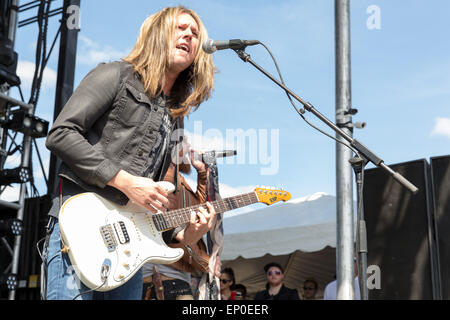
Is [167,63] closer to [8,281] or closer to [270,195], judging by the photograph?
[270,195]

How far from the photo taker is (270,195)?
11.4 feet

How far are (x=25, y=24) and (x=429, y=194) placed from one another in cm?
832

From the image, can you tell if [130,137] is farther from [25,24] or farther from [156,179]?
[25,24]

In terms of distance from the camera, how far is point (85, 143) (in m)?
1.87

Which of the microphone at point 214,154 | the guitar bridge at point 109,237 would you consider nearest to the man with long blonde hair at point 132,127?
the guitar bridge at point 109,237

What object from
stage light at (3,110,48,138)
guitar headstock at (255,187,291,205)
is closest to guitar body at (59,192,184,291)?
guitar headstock at (255,187,291,205)

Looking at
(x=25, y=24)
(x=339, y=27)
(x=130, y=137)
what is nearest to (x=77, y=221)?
(x=130, y=137)

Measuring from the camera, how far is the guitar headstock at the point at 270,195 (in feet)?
11.2

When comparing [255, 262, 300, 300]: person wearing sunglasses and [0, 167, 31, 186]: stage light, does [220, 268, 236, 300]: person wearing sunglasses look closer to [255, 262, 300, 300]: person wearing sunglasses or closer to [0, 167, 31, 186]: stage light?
[255, 262, 300, 300]: person wearing sunglasses

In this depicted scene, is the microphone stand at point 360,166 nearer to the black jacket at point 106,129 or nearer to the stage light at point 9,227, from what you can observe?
the black jacket at point 106,129

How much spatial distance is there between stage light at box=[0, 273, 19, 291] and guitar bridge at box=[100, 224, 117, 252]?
16.8 ft

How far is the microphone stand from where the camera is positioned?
7.23 feet

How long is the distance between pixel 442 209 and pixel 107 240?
8.59 feet

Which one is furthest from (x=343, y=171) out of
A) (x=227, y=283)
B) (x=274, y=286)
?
(x=227, y=283)
